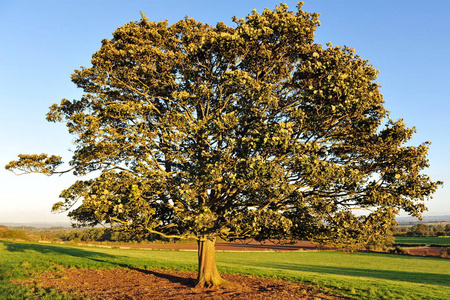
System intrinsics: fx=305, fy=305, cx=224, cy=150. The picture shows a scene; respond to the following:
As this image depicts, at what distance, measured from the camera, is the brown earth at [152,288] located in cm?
1656

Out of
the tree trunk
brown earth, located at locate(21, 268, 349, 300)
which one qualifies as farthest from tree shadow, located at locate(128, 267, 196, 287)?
the tree trunk

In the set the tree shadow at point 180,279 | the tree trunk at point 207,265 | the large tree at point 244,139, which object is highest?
the large tree at point 244,139

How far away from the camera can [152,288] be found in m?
18.8

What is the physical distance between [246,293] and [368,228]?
24.9 feet

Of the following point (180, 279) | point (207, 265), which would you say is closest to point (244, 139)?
point (207, 265)

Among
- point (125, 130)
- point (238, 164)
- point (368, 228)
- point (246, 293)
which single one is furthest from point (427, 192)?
point (125, 130)

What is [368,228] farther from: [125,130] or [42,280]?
[42,280]

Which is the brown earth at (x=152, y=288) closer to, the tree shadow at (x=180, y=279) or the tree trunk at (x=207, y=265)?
the tree shadow at (x=180, y=279)

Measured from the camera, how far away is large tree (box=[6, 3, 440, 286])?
14.6 m

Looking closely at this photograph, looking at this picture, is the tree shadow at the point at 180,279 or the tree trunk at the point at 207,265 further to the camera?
the tree shadow at the point at 180,279

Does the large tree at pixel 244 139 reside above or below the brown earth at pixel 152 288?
above

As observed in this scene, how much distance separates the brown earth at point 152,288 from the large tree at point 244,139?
85.2 inches

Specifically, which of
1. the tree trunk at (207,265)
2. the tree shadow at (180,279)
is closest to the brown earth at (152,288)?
the tree shadow at (180,279)

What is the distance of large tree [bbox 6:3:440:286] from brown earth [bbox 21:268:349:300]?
7.10 ft
